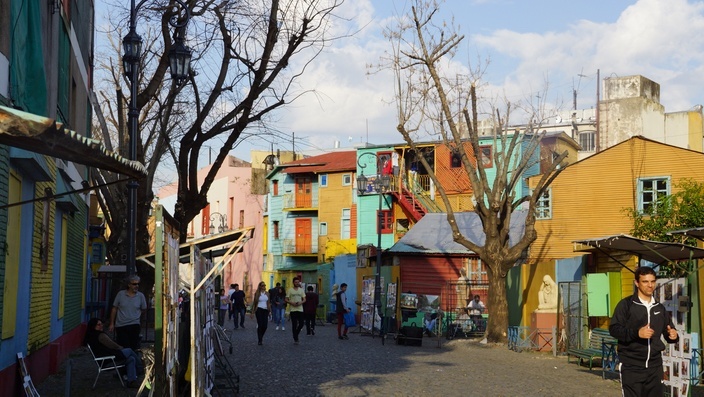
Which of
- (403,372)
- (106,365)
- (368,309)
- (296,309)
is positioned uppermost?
(296,309)

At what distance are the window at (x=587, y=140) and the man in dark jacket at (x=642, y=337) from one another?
55.8m

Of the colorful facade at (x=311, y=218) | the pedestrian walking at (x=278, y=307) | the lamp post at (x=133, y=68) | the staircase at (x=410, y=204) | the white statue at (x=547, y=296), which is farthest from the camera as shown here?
the colorful facade at (x=311, y=218)

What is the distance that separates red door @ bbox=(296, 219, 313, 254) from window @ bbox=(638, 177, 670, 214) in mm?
32160

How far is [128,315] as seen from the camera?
606 inches

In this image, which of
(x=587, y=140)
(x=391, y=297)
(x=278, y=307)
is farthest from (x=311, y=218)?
(x=391, y=297)

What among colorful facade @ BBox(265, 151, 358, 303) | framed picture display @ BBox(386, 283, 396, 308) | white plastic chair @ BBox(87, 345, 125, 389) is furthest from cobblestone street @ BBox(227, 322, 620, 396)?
colorful facade @ BBox(265, 151, 358, 303)

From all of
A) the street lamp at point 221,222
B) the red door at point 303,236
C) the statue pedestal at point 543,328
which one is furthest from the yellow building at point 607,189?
the street lamp at point 221,222

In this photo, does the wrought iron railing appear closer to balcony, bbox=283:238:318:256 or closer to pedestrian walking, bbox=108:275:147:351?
pedestrian walking, bbox=108:275:147:351

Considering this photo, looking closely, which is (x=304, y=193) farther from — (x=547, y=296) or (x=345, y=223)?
(x=547, y=296)

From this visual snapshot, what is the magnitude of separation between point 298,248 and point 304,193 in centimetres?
367

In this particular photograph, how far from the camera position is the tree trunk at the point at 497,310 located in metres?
27.4

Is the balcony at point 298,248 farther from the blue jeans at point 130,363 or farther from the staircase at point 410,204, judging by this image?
the blue jeans at point 130,363

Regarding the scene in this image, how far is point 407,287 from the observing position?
135 feet

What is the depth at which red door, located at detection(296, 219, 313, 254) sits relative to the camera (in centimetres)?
6375
